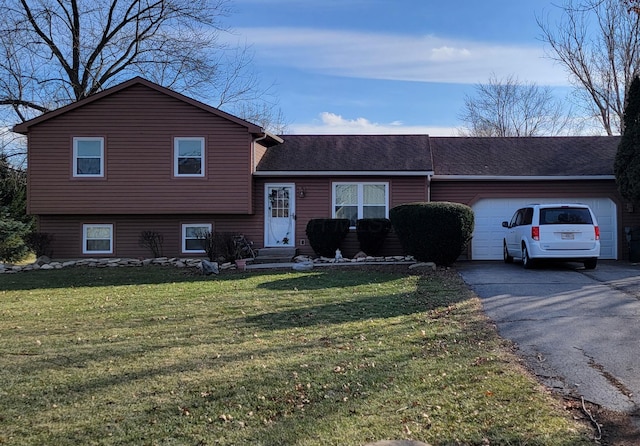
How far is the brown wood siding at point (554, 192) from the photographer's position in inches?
640

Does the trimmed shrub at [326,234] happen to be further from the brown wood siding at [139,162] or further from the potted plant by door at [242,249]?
the brown wood siding at [139,162]

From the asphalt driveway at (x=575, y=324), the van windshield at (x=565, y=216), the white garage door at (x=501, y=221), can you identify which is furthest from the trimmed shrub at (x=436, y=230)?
the white garage door at (x=501, y=221)

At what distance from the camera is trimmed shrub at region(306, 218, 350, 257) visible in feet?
50.8

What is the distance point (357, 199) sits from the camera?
1662cm

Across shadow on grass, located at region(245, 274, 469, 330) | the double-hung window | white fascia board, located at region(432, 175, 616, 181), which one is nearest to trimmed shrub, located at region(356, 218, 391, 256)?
the double-hung window

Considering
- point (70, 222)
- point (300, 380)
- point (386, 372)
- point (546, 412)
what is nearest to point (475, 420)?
point (546, 412)

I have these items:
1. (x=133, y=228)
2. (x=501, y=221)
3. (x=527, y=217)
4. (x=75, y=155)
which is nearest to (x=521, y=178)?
(x=501, y=221)

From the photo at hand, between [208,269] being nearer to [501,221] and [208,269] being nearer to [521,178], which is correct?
[501,221]

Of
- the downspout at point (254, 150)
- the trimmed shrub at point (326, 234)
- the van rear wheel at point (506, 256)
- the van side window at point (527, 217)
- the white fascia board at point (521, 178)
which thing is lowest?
the van rear wheel at point (506, 256)

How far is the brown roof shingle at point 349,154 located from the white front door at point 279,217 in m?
0.74

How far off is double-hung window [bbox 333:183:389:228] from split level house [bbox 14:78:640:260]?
32 mm

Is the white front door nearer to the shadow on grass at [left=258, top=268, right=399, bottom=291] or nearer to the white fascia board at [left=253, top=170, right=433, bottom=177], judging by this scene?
the white fascia board at [left=253, top=170, right=433, bottom=177]

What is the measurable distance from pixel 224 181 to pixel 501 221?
8626 mm

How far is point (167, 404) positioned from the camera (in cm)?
412
